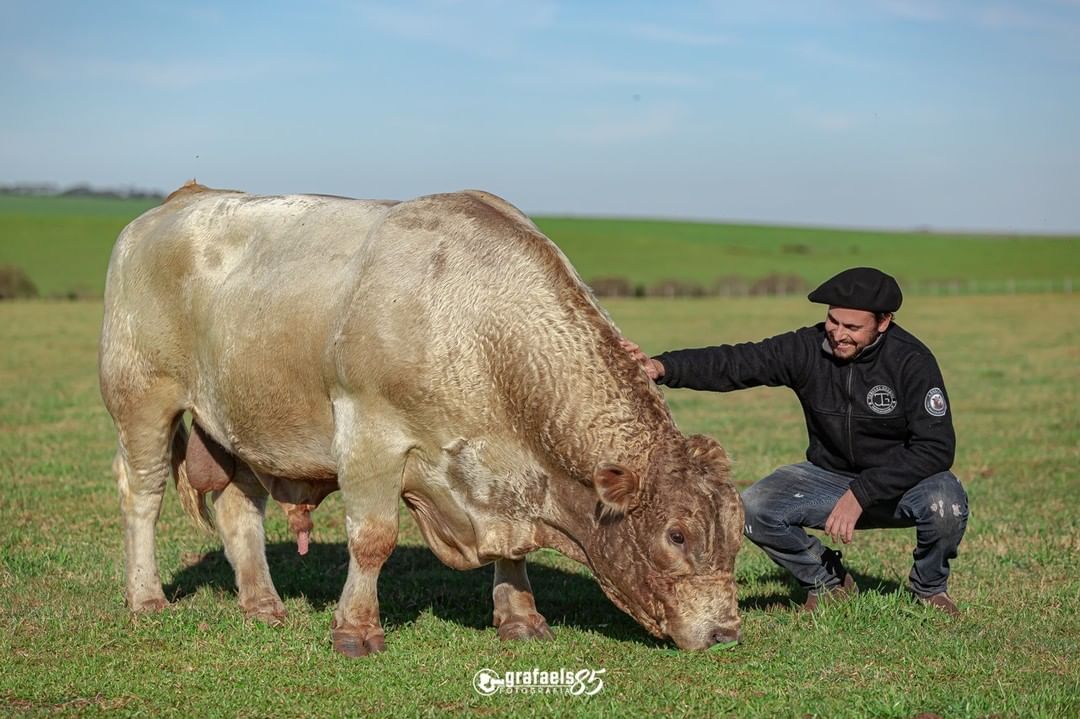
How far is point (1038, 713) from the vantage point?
5711 mm

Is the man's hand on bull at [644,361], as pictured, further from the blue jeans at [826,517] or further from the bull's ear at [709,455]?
the blue jeans at [826,517]

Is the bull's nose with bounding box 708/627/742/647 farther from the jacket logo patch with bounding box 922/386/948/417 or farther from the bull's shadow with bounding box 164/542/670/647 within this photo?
the jacket logo patch with bounding box 922/386/948/417

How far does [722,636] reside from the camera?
6.40m

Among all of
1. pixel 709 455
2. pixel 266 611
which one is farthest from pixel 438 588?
pixel 709 455

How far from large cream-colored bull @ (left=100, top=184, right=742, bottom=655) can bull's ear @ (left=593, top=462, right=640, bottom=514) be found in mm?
10

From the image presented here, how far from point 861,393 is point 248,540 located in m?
4.08

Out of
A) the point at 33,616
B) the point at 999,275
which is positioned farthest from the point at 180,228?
the point at 999,275

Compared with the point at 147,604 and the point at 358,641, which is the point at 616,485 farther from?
the point at 147,604

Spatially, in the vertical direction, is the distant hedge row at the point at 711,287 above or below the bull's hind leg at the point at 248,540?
below

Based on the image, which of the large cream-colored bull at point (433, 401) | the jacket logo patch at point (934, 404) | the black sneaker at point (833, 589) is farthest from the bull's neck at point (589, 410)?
the black sneaker at point (833, 589)

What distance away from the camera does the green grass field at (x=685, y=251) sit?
80.0 m

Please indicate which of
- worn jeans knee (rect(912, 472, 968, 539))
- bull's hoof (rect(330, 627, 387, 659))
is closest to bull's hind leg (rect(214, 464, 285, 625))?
bull's hoof (rect(330, 627, 387, 659))

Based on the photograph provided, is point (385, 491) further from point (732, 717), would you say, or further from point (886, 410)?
point (886, 410)

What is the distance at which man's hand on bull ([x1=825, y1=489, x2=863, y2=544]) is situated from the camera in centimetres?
731
